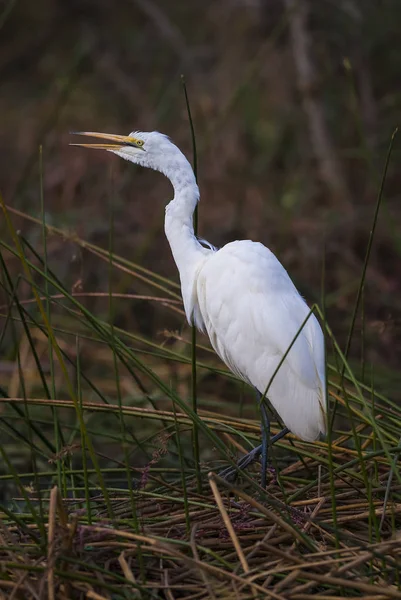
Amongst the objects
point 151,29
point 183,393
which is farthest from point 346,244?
point 151,29

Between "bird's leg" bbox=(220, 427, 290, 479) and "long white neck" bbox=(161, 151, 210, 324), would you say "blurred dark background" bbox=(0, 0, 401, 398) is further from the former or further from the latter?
"bird's leg" bbox=(220, 427, 290, 479)

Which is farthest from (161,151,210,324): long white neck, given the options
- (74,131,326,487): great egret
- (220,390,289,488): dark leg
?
(220,390,289,488): dark leg

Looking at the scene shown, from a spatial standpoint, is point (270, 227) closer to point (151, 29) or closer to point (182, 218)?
point (182, 218)

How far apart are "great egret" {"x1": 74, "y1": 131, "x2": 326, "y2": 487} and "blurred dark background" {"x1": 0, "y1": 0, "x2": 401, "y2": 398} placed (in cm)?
123

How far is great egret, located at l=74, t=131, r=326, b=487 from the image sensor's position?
Answer: 236cm

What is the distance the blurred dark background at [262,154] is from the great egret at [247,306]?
1.23 m

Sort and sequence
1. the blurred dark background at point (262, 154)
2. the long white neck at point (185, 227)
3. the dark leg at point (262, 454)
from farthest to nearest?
the blurred dark background at point (262, 154) → the long white neck at point (185, 227) → the dark leg at point (262, 454)

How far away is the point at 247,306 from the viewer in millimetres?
2471

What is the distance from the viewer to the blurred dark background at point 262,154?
15.6 feet

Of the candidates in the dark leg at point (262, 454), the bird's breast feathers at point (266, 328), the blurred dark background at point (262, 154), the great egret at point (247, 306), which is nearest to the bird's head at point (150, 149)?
the great egret at point (247, 306)

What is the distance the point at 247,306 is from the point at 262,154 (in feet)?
11.8

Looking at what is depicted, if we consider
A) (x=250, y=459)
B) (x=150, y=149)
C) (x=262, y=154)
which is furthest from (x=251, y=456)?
(x=262, y=154)

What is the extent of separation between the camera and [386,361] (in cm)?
436

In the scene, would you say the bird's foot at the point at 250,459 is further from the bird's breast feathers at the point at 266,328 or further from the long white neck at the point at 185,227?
the long white neck at the point at 185,227
